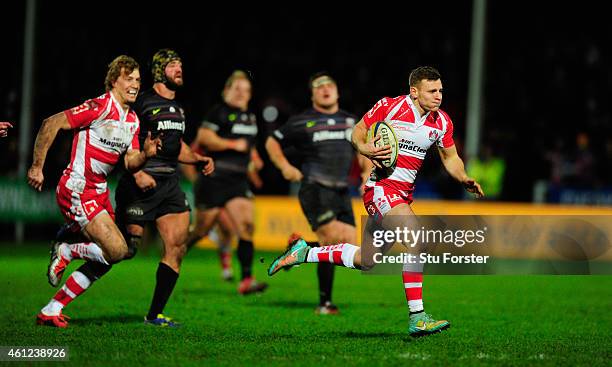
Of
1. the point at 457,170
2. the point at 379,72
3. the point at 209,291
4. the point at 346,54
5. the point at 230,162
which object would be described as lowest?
the point at 209,291

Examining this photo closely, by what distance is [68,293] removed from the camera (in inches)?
353

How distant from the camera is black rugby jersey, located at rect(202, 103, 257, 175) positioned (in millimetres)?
13008

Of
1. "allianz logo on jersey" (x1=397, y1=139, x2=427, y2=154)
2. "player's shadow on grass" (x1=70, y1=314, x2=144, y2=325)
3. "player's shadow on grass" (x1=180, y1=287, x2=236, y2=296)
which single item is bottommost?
"player's shadow on grass" (x1=180, y1=287, x2=236, y2=296)

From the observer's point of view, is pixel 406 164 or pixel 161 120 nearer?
pixel 406 164

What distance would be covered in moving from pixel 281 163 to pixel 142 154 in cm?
293

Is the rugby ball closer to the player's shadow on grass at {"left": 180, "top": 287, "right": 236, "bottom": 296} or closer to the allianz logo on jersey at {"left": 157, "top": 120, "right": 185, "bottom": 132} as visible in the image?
the allianz logo on jersey at {"left": 157, "top": 120, "right": 185, "bottom": 132}

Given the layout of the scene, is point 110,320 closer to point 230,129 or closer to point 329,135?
point 329,135

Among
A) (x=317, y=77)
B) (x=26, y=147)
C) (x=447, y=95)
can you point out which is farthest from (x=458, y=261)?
(x=447, y=95)

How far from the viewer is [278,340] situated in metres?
8.29

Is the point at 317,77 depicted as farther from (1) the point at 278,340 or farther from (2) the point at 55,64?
(2) the point at 55,64

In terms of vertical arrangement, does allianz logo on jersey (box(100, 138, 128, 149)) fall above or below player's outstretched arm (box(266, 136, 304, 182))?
above

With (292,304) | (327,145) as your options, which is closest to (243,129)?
(327,145)

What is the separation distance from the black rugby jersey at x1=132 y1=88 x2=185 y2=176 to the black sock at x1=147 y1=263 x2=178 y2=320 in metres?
0.96

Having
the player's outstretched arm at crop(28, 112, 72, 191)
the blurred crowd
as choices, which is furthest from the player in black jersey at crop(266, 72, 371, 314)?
the blurred crowd
